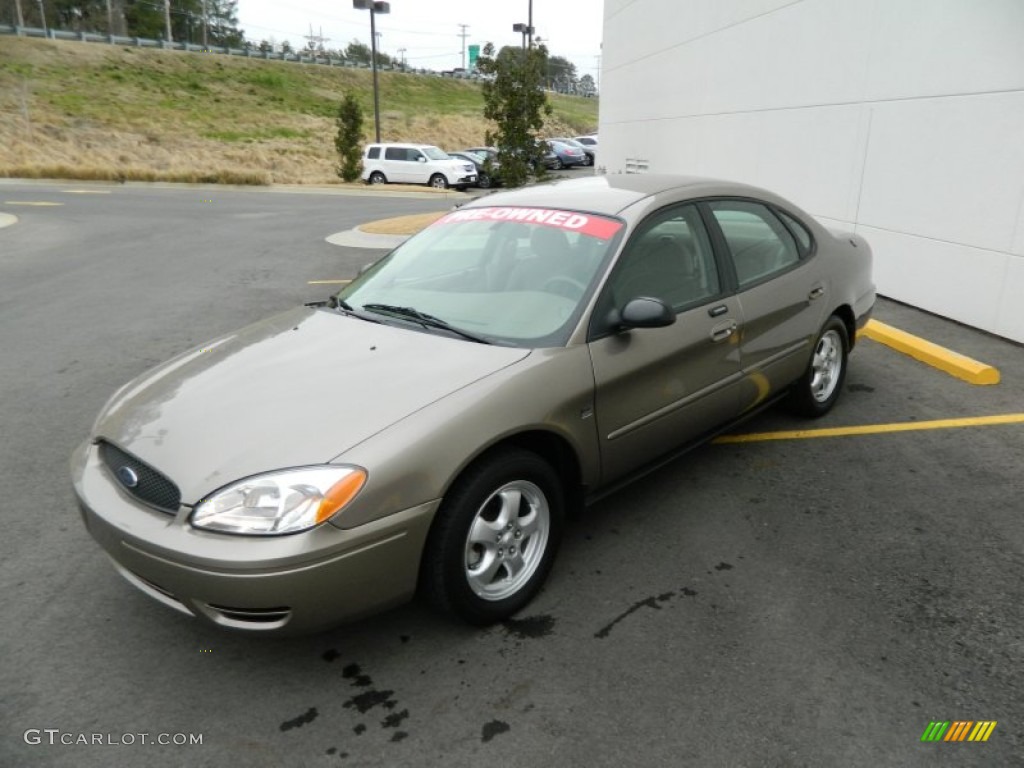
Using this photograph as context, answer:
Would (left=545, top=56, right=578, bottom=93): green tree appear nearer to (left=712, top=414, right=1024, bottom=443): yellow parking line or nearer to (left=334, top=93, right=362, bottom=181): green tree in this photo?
(left=334, top=93, right=362, bottom=181): green tree

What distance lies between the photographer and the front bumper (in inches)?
91.8

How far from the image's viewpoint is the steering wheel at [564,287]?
3287mm

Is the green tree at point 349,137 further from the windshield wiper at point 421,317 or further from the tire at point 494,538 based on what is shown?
the tire at point 494,538

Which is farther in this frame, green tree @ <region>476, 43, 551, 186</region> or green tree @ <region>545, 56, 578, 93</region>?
green tree @ <region>545, 56, 578, 93</region>

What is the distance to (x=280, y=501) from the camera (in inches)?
94.4

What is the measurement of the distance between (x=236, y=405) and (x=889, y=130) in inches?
309

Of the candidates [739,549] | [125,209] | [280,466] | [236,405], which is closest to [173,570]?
[280,466]

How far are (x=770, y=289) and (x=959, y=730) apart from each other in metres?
2.39

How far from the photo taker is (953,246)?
7.20 m

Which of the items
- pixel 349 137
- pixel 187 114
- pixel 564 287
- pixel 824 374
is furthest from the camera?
pixel 187 114

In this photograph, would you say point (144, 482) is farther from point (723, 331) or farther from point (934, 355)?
point (934, 355)

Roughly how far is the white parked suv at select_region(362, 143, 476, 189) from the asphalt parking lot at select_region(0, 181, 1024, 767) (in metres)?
25.2

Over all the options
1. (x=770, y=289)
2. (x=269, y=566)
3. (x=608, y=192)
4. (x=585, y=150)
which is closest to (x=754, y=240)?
(x=770, y=289)

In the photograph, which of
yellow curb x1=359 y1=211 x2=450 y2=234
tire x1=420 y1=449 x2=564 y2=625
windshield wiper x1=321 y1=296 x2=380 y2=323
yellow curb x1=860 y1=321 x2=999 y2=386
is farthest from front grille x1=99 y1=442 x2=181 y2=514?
yellow curb x1=359 y1=211 x2=450 y2=234
